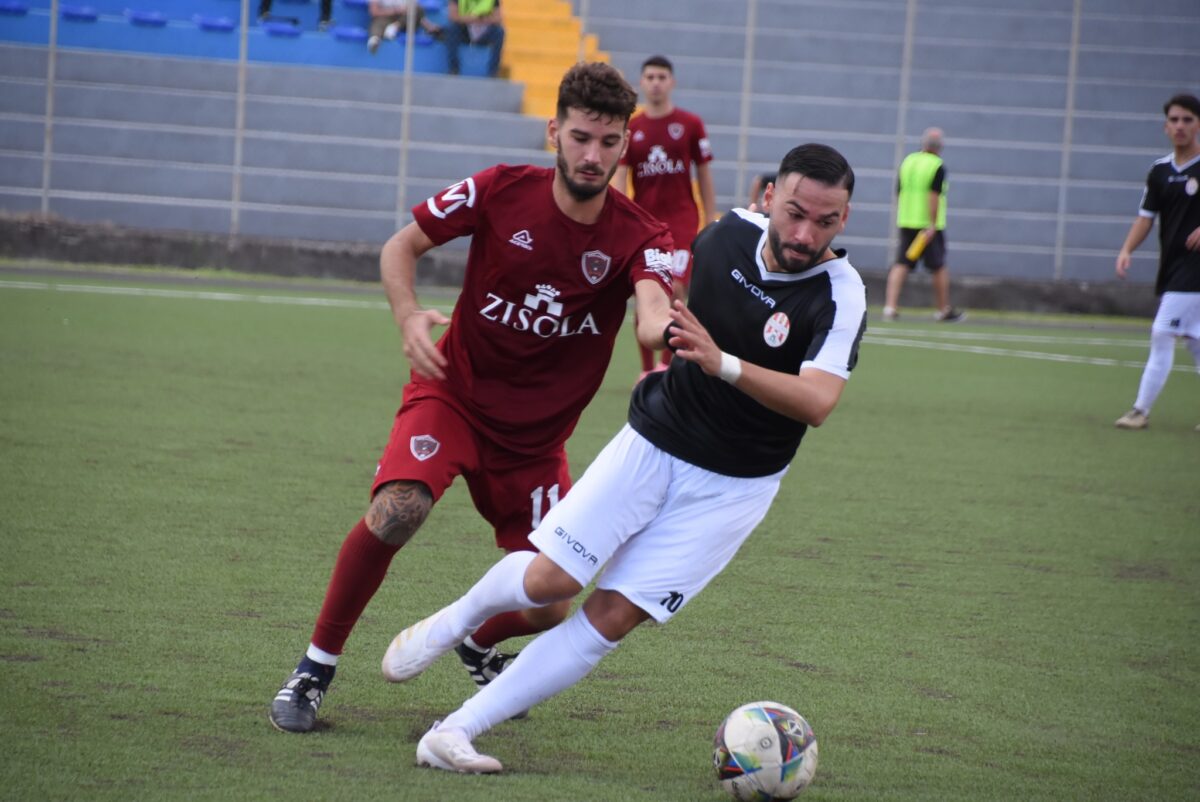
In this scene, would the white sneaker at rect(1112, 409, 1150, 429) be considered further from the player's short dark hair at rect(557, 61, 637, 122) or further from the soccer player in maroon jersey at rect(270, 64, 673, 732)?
the player's short dark hair at rect(557, 61, 637, 122)

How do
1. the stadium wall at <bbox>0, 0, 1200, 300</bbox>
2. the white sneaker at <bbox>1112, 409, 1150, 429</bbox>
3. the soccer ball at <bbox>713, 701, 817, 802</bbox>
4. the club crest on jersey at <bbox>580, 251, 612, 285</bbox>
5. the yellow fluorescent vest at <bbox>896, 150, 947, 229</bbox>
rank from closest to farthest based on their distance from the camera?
the soccer ball at <bbox>713, 701, 817, 802</bbox> < the club crest on jersey at <bbox>580, 251, 612, 285</bbox> < the white sneaker at <bbox>1112, 409, 1150, 429</bbox> < the yellow fluorescent vest at <bbox>896, 150, 947, 229</bbox> < the stadium wall at <bbox>0, 0, 1200, 300</bbox>

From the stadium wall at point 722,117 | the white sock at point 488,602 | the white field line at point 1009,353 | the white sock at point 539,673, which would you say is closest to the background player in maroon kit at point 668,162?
the white field line at point 1009,353

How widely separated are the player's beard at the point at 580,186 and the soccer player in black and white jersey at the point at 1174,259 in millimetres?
7553

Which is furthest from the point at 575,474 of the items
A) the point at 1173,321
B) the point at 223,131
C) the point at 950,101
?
the point at 950,101

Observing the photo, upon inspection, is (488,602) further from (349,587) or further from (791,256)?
(791,256)

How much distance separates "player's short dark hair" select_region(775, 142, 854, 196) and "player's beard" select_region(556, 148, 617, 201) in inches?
21.3

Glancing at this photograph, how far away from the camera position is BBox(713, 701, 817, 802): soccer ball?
3.80 metres

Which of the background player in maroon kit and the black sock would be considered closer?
the black sock

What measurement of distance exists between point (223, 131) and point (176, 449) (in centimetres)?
1362

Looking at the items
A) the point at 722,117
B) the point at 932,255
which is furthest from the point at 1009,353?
the point at 722,117

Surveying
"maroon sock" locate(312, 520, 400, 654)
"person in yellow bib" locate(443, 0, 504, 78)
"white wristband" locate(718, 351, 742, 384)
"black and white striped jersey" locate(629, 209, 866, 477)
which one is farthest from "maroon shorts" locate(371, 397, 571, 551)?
"person in yellow bib" locate(443, 0, 504, 78)

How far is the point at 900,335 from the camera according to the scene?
17234 mm

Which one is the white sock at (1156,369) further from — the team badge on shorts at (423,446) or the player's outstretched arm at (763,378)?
the team badge on shorts at (423,446)

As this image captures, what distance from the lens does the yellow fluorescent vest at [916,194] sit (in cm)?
1964
